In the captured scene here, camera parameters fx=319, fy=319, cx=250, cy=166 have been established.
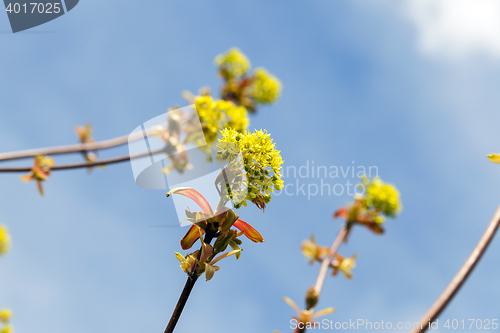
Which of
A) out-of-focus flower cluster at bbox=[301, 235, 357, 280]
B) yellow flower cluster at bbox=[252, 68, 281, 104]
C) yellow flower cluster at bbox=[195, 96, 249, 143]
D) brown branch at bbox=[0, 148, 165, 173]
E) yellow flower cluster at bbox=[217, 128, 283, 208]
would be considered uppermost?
yellow flower cluster at bbox=[252, 68, 281, 104]

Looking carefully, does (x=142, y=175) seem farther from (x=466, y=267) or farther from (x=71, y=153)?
(x=466, y=267)

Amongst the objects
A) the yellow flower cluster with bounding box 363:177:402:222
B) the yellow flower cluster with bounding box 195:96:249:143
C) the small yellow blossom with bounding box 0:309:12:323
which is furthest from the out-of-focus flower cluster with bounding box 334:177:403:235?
the small yellow blossom with bounding box 0:309:12:323

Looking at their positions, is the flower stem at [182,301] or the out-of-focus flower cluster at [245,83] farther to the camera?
the out-of-focus flower cluster at [245,83]

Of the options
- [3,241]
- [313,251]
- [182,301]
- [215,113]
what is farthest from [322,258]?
[3,241]

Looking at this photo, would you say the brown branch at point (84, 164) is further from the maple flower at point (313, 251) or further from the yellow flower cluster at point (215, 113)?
the maple flower at point (313, 251)

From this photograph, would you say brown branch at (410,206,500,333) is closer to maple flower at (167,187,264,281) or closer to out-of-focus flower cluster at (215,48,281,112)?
maple flower at (167,187,264,281)

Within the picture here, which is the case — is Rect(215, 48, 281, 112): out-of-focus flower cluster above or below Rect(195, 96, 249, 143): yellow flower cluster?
above

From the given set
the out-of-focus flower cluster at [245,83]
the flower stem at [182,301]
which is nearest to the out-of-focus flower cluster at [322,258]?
the flower stem at [182,301]

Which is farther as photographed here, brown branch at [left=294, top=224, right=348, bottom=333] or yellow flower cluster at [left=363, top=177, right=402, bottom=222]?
yellow flower cluster at [left=363, top=177, right=402, bottom=222]
